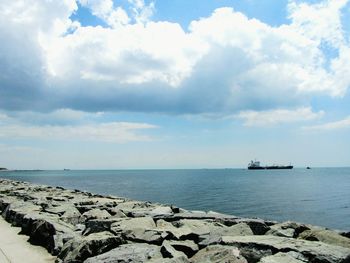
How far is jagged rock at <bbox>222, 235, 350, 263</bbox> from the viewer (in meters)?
5.07

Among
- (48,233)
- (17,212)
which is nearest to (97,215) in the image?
(17,212)

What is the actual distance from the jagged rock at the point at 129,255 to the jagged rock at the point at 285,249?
1090mm

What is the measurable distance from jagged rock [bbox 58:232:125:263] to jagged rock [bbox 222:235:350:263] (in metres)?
1.68

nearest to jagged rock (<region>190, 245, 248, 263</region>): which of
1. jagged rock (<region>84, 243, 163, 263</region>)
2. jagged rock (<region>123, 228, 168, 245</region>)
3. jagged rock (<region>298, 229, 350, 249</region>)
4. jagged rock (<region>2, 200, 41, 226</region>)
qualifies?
jagged rock (<region>84, 243, 163, 263</region>)

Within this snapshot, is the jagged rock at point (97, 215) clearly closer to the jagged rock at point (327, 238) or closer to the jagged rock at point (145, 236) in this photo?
the jagged rock at point (145, 236)

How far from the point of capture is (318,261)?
16.5 ft

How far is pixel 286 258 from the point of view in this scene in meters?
4.85

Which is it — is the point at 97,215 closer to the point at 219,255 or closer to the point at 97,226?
the point at 97,226

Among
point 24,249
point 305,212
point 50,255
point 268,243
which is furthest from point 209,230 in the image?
point 305,212

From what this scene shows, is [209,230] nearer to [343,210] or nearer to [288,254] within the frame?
[288,254]

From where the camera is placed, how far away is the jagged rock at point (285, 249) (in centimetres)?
507

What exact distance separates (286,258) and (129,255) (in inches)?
79.7

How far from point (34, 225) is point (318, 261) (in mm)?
5432

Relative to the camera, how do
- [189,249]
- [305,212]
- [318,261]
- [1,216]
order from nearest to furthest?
[318,261] < [189,249] < [1,216] < [305,212]
